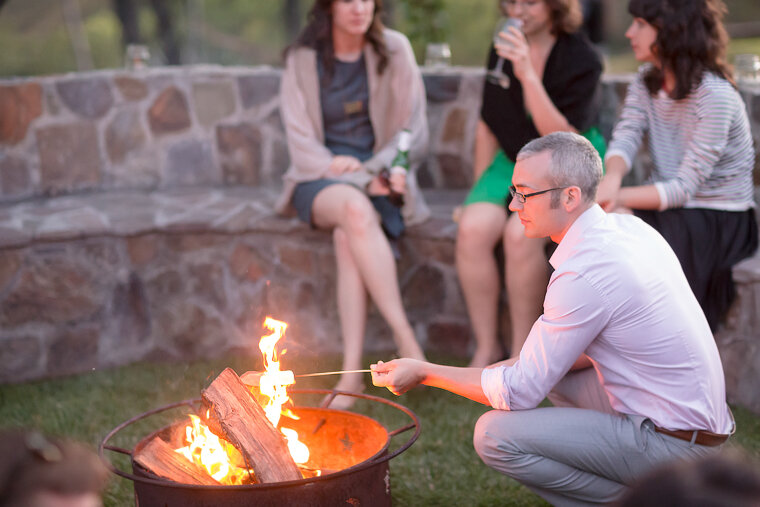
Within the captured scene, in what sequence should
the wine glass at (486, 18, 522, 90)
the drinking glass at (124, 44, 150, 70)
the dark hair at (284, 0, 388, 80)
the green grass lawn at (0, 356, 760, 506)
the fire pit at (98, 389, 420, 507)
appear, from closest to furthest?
the fire pit at (98, 389, 420, 507), the green grass lawn at (0, 356, 760, 506), the wine glass at (486, 18, 522, 90), the dark hair at (284, 0, 388, 80), the drinking glass at (124, 44, 150, 70)

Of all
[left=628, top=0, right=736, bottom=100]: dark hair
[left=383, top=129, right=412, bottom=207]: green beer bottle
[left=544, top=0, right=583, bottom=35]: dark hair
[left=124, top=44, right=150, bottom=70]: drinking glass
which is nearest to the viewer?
[left=628, top=0, right=736, bottom=100]: dark hair

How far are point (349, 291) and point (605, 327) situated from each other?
5.83 ft

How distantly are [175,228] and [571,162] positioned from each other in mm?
2680

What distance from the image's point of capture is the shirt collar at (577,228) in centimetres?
246

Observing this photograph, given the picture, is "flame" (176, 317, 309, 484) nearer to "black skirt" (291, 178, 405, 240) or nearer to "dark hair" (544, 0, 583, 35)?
"black skirt" (291, 178, 405, 240)

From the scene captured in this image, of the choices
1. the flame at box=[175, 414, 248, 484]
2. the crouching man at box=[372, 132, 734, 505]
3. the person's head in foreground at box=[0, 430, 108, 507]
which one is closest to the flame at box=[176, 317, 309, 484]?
the flame at box=[175, 414, 248, 484]

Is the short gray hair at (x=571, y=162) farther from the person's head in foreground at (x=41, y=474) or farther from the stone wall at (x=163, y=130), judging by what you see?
the stone wall at (x=163, y=130)

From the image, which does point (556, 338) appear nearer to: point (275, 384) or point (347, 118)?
point (275, 384)

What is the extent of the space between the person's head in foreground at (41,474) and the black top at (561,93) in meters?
3.03

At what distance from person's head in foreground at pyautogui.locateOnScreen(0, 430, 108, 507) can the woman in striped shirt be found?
8.74 ft

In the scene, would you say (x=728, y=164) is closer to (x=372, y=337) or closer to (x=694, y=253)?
(x=694, y=253)

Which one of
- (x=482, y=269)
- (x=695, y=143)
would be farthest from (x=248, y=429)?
(x=695, y=143)

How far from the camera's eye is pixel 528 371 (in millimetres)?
2428

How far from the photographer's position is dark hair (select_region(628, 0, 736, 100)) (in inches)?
143
